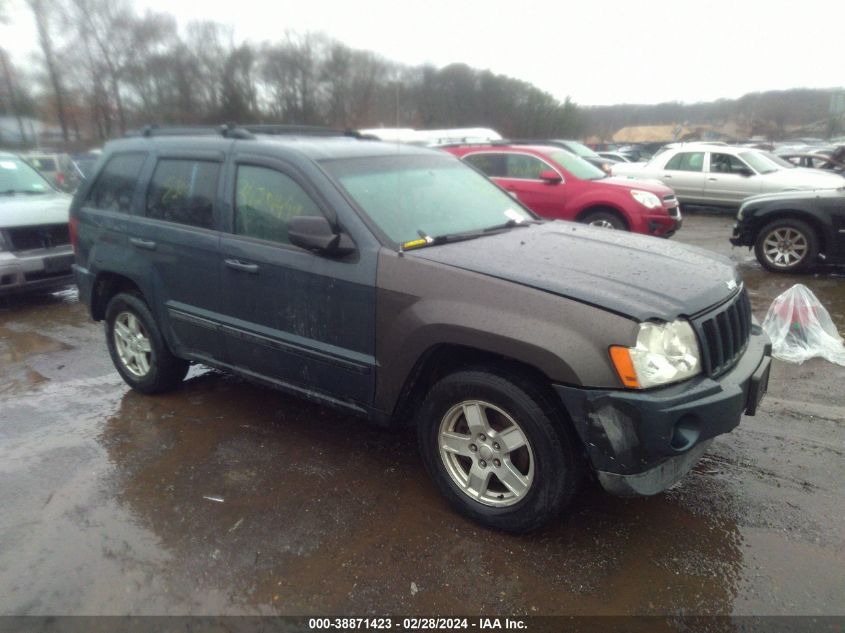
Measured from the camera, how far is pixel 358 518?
3.00m

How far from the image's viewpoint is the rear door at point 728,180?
12.6 metres

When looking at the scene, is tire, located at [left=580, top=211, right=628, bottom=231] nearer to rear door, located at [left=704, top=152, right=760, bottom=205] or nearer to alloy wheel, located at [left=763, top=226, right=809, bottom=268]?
alloy wheel, located at [left=763, top=226, right=809, bottom=268]

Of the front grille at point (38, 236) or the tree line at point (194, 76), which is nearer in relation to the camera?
the tree line at point (194, 76)

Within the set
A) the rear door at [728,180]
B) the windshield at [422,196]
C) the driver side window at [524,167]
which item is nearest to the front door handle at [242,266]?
the windshield at [422,196]

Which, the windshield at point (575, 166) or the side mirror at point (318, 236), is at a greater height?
the side mirror at point (318, 236)

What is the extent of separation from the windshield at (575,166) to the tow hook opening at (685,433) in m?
7.45

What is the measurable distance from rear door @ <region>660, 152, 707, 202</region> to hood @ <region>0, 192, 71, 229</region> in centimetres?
1179

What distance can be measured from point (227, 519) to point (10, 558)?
944mm

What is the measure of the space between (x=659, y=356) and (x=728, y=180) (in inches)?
477

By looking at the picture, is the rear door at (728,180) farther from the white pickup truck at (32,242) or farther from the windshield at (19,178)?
the windshield at (19,178)

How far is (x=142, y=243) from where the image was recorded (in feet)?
13.4

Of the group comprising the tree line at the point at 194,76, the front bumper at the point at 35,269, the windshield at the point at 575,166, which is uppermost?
the tree line at the point at 194,76

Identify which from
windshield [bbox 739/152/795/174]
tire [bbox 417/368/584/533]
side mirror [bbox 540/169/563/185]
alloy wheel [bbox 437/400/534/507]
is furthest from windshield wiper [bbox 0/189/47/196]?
windshield [bbox 739/152/795/174]

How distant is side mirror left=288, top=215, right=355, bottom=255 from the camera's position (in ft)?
9.96
